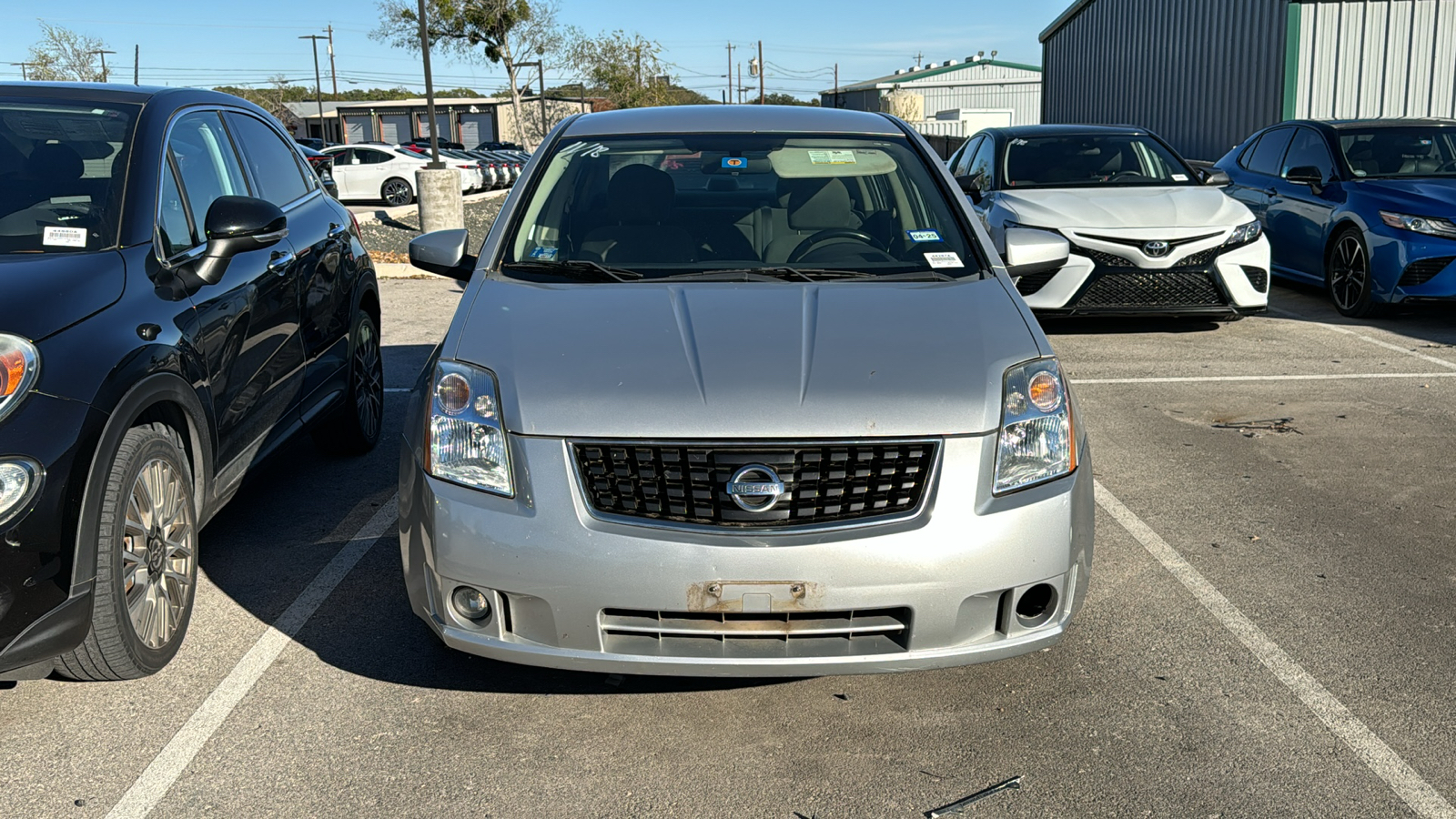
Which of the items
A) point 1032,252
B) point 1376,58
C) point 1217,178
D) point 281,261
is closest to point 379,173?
point 1376,58

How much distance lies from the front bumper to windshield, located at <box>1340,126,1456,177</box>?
895 cm

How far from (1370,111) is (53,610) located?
19496mm

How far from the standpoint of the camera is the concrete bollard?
17016 mm

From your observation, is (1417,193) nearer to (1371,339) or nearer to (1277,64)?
(1371,339)

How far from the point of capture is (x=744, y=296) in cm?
369

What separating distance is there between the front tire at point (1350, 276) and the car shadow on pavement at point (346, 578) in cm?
761

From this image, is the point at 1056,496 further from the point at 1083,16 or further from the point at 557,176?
the point at 1083,16

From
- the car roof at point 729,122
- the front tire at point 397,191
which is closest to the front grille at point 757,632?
the car roof at point 729,122

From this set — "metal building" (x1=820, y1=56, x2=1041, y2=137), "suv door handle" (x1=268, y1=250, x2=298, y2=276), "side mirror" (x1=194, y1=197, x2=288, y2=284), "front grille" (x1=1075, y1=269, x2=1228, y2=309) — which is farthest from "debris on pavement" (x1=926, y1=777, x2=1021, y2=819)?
"metal building" (x1=820, y1=56, x2=1041, y2=137)

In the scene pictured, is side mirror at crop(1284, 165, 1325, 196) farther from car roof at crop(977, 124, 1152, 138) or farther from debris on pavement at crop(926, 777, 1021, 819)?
debris on pavement at crop(926, 777, 1021, 819)

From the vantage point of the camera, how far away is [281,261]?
4.84 metres

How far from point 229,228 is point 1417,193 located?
8.92 meters

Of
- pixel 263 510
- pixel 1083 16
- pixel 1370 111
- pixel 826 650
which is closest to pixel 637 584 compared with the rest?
pixel 826 650

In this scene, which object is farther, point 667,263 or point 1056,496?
point 667,263
